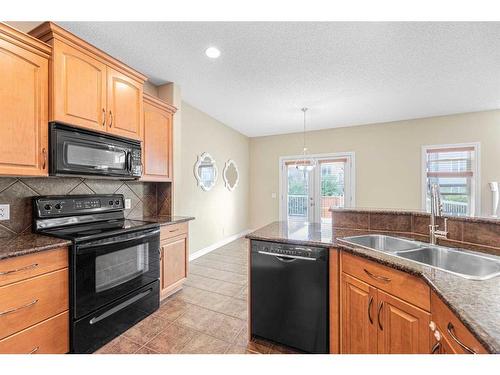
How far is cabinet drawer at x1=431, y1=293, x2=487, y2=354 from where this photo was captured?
0.70 m

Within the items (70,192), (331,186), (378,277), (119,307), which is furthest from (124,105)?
(331,186)

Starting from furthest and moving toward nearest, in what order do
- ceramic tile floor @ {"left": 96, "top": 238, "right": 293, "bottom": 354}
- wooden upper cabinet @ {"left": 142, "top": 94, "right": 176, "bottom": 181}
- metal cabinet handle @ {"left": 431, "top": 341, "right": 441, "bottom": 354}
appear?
wooden upper cabinet @ {"left": 142, "top": 94, "right": 176, "bottom": 181}
ceramic tile floor @ {"left": 96, "top": 238, "right": 293, "bottom": 354}
metal cabinet handle @ {"left": 431, "top": 341, "right": 441, "bottom": 354}

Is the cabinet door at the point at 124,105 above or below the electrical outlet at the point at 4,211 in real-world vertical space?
above

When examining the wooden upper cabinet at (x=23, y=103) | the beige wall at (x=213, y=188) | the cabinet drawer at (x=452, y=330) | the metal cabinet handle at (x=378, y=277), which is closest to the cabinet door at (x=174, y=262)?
the beige wall at (x=213, y=188)

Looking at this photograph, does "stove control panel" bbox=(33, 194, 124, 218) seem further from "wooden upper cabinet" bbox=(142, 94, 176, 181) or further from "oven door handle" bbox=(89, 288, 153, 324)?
"oven door handle" bbox=(89, 288, 153, 324)

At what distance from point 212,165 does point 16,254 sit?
133 inches

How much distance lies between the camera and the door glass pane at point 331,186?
5.37 meters

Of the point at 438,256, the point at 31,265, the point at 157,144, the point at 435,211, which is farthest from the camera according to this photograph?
the point at 157,144

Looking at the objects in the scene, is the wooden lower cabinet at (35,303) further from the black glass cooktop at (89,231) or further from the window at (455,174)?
the window at (455,174)

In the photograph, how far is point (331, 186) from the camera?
547 centimetres

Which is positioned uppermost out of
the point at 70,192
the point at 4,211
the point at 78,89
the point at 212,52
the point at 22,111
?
the point at 212,52

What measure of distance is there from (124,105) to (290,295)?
225cm

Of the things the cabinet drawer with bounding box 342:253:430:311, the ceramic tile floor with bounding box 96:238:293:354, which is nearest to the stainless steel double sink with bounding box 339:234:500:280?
the cabinet drawer with bounding box 342:253:430:311

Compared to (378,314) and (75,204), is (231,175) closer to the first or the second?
(75,204)
